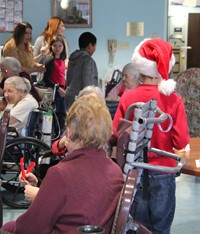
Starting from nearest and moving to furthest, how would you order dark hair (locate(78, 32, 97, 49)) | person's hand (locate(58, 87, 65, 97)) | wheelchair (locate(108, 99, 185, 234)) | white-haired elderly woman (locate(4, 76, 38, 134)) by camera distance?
wheelchair (locate(108, 99, 185, 234)) → white-haired elderly woman (locate(4, 76, 38, 134)) → dark hair (locate(78, 32, 97, 49)) → person's hand (locate(58, 87, 65, 97))

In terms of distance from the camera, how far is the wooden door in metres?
12.8

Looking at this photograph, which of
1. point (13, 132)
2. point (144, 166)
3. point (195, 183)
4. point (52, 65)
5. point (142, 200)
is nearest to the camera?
point (144, 166)

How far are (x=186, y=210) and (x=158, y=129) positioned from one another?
1662 mm

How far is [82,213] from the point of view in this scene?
5.89ft

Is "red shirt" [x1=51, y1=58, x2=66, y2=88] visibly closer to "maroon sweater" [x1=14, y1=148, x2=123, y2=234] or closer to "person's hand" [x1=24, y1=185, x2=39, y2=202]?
"person's hand" [x1=24, y1=185, x2=39, y2=202]

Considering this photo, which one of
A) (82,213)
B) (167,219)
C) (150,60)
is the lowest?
(167,219)

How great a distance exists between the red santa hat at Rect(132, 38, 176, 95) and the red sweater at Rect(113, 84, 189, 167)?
0.06 m

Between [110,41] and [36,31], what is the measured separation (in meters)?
1.01

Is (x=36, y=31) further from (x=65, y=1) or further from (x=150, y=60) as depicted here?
(x=150, y=60)

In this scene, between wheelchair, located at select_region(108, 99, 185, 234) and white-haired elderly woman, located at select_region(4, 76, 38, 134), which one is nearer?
wheelchair, located at select_region(108, 99, 185, 234)

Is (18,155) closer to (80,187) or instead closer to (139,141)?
(139,141)

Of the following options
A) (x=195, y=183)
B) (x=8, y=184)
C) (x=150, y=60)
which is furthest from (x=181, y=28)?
(x=150, y=60)

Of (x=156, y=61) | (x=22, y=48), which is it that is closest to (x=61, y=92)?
(x=22, y=48)

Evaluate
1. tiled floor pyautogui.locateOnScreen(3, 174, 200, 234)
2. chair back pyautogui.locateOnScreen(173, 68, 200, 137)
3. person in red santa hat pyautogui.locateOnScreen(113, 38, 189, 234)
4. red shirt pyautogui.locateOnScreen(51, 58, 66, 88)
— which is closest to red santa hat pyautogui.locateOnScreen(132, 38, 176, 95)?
person in red santa hat pyautogui.locateOnScreen(113, 38, 189, 234)
